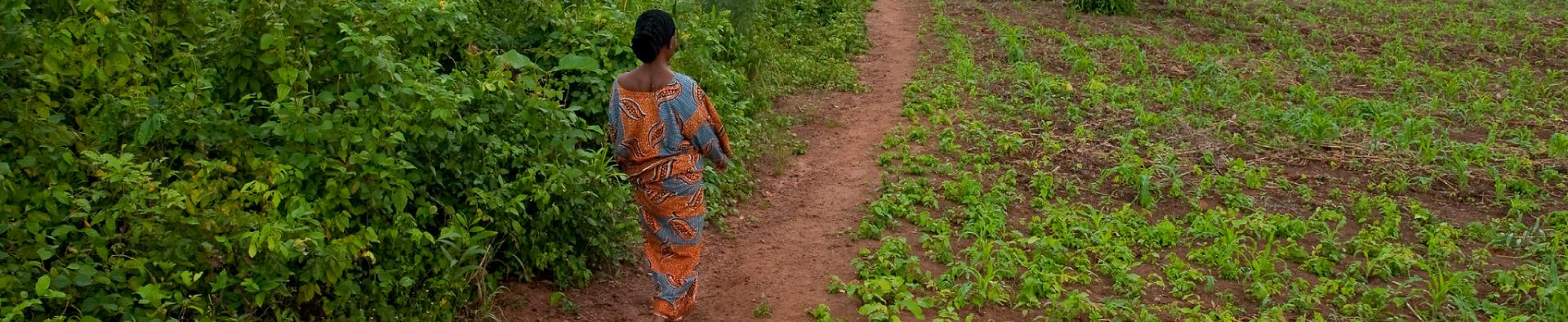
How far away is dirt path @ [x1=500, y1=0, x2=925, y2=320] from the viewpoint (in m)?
5.06

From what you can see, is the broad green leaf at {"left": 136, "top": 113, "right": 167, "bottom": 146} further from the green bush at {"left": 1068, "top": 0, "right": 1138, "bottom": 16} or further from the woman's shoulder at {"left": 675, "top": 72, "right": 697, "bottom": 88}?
the green bush at {"left": 1068, "top": 0, "right": 1138, "bottom": 16}

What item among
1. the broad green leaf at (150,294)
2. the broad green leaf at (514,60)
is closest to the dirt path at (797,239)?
the broad green leaf at (514,60)

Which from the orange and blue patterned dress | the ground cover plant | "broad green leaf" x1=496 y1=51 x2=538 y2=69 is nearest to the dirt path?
the ground cover plant

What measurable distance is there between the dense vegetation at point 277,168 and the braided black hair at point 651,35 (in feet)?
2.43

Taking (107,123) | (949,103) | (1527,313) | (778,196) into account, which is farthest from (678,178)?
(949,103)

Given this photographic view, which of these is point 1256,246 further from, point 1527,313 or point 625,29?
point 625,29

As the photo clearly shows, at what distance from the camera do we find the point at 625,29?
6.42 meters

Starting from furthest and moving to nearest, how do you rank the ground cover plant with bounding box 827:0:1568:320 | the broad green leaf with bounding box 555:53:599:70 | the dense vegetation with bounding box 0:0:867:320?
the broad green leaf with bounding box 555:53:599:70, the ground cover plant with bounding box 827:0:1568:320, the dense vegetation with bounding box 0:0:867:320

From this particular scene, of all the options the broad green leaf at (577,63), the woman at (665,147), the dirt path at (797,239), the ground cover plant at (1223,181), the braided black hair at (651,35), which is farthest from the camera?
the broad green leaf at (577,63)

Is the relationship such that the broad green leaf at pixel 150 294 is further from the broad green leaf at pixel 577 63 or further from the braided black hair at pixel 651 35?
the broad green leaf at pixel 577 63

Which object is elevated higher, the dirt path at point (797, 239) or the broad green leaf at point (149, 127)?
the broad green leaf at point (149, 127)

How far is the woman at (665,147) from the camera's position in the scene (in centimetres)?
437

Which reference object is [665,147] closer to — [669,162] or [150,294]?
[669,162]

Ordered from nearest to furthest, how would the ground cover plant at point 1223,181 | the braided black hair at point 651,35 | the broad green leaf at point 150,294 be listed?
the broad green leaf at point 150,294 → the braided black hair at point 651,35 → the ground cover plant at point 1223,181
